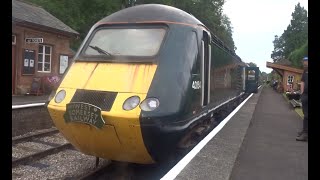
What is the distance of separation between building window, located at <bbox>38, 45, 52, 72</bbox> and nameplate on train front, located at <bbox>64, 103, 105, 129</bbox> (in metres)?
16.3

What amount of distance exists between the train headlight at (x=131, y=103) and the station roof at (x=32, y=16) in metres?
14.4

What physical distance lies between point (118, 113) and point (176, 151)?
151cm

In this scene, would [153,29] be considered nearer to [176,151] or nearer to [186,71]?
[186,71]

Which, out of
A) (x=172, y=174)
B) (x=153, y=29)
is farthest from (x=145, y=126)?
(x=153, y=29)

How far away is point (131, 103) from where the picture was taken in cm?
574

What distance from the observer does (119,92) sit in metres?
5.90

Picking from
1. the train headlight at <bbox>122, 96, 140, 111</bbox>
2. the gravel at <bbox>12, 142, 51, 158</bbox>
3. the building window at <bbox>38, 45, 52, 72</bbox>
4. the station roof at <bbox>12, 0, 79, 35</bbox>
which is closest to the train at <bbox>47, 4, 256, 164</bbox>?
the train headlight at <bbox>122, 96, 140, 111</bbox>

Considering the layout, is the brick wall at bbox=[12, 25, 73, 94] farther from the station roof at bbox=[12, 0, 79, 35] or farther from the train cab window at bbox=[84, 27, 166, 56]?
the train cab window at bbox=[84, 27, 166, 56]

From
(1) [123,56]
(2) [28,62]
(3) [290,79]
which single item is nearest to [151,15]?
(1) [123,56]

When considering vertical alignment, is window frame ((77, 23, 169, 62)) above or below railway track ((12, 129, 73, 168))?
above

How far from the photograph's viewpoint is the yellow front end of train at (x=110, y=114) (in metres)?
5.66

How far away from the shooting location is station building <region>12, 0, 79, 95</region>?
1933 cm

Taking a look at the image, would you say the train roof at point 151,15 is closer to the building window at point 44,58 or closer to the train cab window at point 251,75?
the building window at point 44,58

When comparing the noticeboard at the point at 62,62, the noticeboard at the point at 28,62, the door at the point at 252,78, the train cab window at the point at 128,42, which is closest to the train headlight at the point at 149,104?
the train cab window at the point at 128,42
